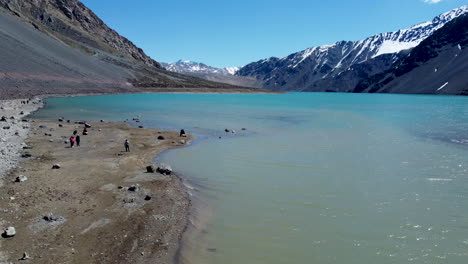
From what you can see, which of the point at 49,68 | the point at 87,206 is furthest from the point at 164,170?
the point at 49,68

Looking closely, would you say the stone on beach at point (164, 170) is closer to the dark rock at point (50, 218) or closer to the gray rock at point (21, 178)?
the gray rock at point (21, 178)

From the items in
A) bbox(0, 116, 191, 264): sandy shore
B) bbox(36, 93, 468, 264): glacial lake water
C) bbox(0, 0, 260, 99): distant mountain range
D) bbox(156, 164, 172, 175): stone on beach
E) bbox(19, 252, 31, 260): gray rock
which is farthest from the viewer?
bbox(0, 0, 260, 99): distant mountain range

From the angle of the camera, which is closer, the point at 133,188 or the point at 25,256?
the point at 25,256

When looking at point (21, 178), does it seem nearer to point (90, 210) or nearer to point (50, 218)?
point (90, 210)

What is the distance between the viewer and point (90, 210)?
1745cm

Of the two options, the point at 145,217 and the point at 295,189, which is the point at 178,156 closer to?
the point at 295,189

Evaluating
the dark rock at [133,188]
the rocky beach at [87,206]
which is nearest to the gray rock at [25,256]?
the rocky beach at [87,206]

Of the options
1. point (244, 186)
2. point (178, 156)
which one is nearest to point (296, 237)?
point (244, 186)

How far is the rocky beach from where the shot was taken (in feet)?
44.0


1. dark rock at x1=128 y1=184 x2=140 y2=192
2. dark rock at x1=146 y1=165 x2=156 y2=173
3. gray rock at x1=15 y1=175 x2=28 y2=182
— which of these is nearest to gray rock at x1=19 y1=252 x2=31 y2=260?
dark rock at x1=128 y1=184 x2=140 y2=192

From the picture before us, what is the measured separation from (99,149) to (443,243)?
28.1 metres

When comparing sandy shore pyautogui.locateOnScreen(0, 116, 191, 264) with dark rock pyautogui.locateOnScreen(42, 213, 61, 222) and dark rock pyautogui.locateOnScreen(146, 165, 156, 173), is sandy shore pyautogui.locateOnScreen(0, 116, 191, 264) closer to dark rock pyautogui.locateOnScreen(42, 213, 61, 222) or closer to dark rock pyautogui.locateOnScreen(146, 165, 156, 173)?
dark rock pyautogui.locateOnScreen(42, 213, 61, 222)

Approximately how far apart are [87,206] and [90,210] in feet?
2.02

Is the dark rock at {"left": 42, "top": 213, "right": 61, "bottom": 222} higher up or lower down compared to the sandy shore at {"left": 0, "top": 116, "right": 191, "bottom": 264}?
higher up
